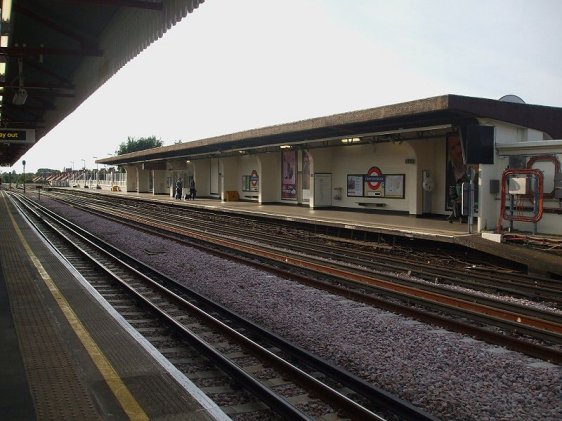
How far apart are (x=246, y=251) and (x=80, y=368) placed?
33.5 ft

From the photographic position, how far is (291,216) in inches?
845

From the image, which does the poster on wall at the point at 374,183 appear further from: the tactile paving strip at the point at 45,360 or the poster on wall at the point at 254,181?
the tactile paving strip at the point at 45,360

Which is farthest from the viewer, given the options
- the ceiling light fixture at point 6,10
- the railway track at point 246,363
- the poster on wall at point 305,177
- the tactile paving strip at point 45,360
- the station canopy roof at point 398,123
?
the poster on wall at point 305,177

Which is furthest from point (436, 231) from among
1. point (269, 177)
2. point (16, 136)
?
point (269, 177)

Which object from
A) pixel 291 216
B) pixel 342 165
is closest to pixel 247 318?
pixel 291 216

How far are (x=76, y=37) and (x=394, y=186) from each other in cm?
1447

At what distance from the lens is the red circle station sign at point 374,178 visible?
74.1 feet

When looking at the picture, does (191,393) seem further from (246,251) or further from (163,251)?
(163,251)

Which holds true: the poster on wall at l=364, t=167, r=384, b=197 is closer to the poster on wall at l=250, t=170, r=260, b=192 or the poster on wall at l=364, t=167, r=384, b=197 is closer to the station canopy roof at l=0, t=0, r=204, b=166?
the poster on wall at l=250, t=170, r=260, b=192

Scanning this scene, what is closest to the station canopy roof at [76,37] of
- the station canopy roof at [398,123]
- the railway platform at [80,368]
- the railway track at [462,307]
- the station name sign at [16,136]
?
the station name sign at [16,136]

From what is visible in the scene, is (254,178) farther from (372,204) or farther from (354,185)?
(372,204)

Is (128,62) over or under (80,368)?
over

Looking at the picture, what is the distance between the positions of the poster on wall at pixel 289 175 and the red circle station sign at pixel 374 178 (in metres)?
6.36

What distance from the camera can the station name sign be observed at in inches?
776
